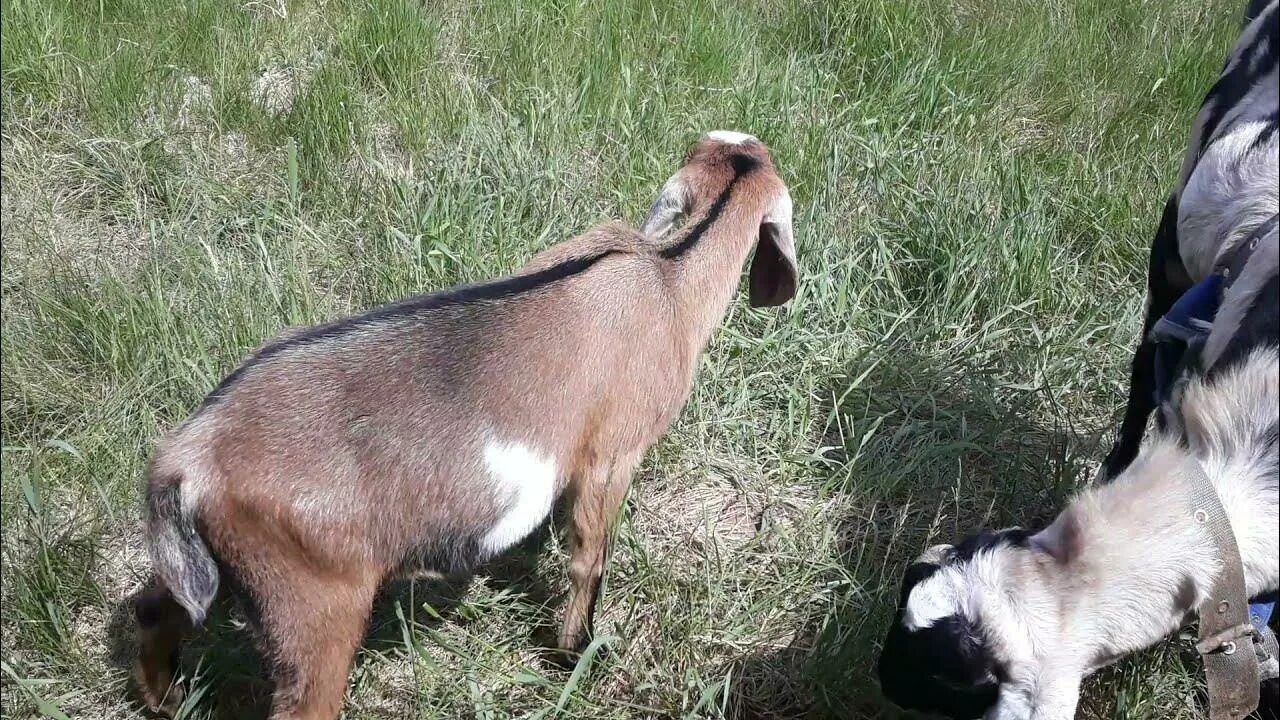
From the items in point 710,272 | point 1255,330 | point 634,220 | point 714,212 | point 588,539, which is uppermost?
point 1255,330

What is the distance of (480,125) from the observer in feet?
13.8

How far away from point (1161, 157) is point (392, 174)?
315 centimetres

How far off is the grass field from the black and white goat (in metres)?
0.63

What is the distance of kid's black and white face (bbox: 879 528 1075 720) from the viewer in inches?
83.7

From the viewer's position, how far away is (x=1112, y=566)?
2164 mm

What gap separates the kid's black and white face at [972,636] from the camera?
212 centimetres

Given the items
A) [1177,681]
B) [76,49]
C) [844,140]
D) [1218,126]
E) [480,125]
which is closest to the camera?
[1177,681]

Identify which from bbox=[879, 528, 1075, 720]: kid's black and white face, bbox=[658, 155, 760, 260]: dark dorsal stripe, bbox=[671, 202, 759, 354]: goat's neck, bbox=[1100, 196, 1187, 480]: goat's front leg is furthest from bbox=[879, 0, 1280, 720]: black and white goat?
bbox=[658, 155, 760, 260]: dark dorsal stripe

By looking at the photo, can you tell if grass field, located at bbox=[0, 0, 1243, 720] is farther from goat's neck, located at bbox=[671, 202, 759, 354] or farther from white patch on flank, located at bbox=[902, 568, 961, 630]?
white patch on flank, located at bbox=[902, 568, 961, 630]

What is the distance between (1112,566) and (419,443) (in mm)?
1481

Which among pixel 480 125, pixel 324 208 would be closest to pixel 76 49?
pixel 324 208

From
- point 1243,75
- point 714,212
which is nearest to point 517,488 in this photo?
point 714,212

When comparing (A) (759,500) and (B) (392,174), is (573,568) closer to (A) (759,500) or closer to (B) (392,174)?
(A) (759,500)

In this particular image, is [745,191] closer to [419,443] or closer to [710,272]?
[710,272]
